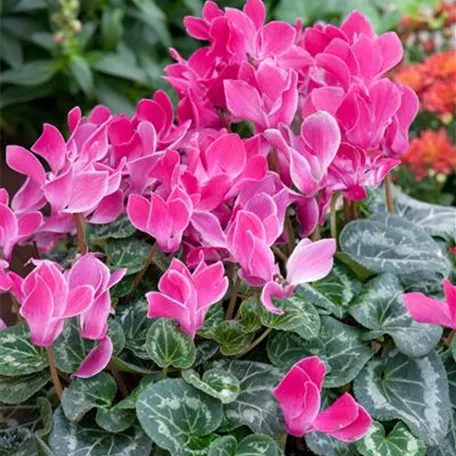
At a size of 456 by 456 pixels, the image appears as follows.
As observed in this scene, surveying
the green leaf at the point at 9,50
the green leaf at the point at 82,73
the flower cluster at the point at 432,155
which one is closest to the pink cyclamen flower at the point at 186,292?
the flower cluster at the point at 432,155

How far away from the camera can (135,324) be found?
0.78 meters

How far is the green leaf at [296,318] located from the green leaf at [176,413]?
0.26 feet

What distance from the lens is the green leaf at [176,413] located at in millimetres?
652

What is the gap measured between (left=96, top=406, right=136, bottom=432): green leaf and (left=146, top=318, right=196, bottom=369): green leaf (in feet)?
0.17

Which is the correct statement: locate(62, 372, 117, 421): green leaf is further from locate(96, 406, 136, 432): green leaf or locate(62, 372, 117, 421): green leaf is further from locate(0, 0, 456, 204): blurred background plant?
locate(0, 0, 456, 204): blurred background plant

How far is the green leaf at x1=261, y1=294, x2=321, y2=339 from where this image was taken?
0.70 meters

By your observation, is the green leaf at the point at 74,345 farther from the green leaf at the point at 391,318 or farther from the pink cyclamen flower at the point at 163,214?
the green leaf at the point at 391,318

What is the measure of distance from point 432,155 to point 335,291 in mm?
773

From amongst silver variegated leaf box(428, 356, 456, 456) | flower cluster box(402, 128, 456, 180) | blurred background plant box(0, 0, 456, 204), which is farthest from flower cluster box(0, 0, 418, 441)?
blurred background plant box(0, 0, 456, 204)

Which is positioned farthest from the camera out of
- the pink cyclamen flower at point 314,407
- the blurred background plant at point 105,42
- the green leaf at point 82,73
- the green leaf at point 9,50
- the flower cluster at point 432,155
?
the green leaf at point 9,50

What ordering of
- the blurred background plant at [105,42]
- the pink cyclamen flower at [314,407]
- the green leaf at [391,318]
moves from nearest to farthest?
the pink cyclamen flower at [314,407]
the green leaf at [391,318]
the blurred background plant at [105,42]

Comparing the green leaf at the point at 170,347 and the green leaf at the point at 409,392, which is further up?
the green leaf at the point at 170,347

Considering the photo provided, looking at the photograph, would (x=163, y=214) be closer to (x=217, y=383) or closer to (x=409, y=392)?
(x=217, y=383)

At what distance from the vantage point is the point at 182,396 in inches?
26.8
